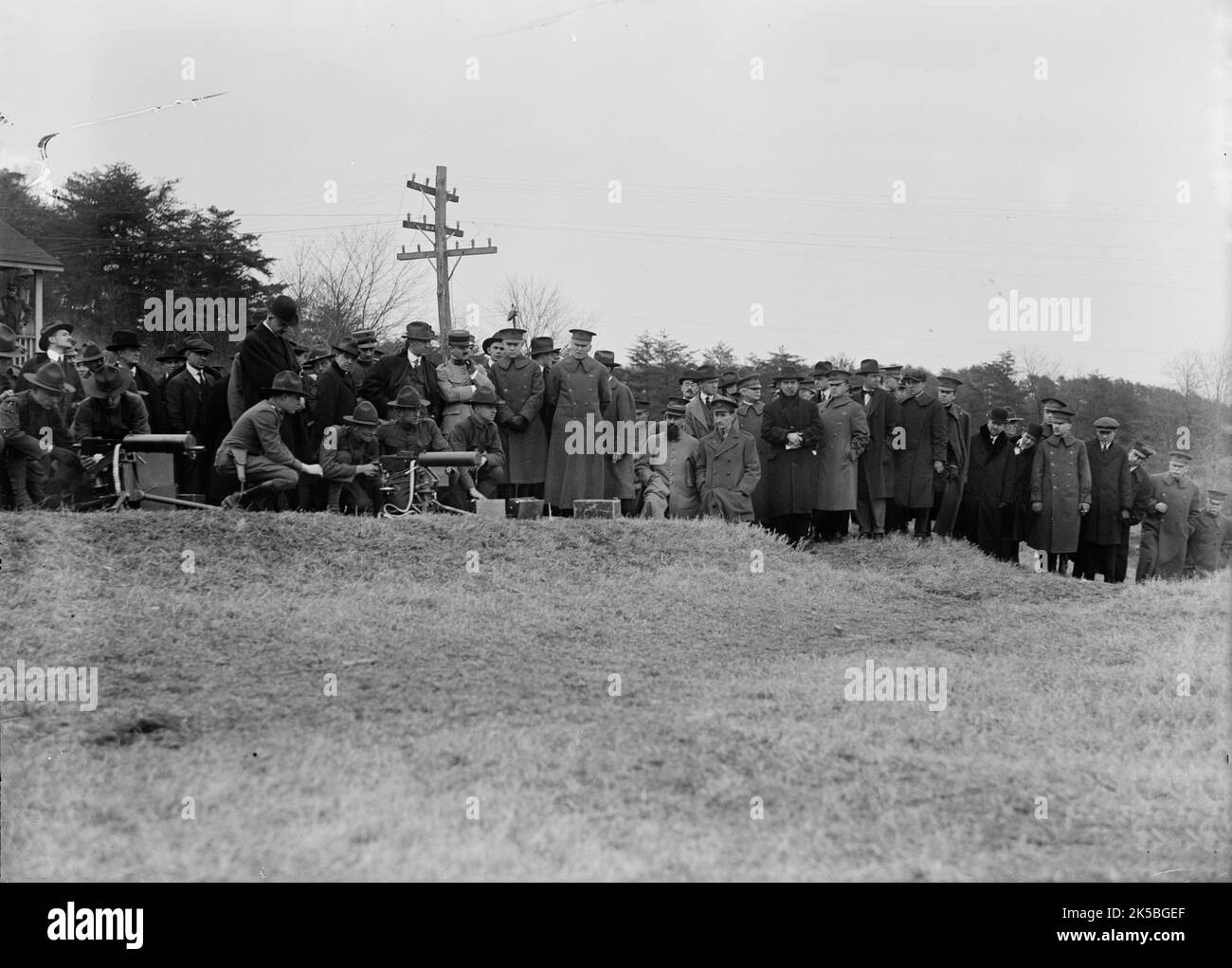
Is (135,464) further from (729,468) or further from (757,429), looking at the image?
(757,429)

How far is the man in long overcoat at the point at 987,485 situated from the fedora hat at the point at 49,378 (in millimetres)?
10377

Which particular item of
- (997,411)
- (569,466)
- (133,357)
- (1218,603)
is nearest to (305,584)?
(133,357)

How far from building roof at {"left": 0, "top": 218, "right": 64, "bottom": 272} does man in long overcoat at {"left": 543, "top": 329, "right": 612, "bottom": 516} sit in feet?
43.6

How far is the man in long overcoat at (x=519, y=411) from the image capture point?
14844 mm

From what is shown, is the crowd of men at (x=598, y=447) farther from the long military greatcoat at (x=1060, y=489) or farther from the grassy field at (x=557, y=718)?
the grassy field at (x=557, y=718)

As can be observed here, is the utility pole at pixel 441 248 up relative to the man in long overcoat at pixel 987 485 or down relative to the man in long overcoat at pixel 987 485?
up

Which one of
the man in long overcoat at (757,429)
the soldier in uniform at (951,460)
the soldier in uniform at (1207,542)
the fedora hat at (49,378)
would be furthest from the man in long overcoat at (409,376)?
the soldier in uniform at (1207,542)

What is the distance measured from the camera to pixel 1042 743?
26.0 ft

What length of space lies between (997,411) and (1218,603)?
4.75 m

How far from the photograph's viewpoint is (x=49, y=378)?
11938 mm

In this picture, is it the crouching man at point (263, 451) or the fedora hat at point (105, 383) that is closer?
the fedora hat at point (105, 383)

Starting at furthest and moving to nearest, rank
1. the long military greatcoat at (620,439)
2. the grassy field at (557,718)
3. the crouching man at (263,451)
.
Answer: the long military greatcoat at (620,439) → the crouching man at (263,451) → the grassy field at (557,718)

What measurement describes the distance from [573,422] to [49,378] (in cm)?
529

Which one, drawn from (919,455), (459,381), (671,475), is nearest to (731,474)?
(671,475)
